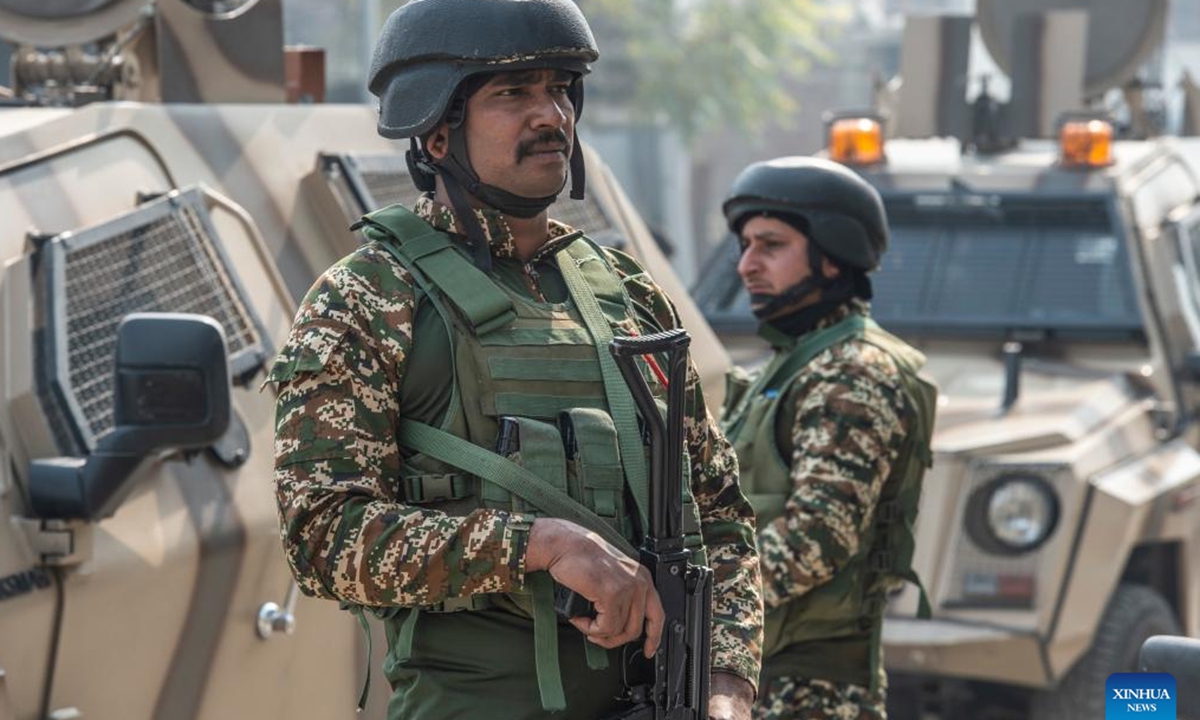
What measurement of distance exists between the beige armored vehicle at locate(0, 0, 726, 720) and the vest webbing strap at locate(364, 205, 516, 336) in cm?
52

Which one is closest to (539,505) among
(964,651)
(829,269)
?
(829,269)

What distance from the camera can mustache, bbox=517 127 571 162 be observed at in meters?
2.72

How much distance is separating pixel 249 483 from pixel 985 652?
2.99 meters

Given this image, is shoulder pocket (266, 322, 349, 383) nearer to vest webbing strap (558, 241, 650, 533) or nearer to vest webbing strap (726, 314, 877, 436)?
vest webbing strap (558, 241, 650, 533)

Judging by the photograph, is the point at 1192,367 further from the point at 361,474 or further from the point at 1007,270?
the point at 361,474

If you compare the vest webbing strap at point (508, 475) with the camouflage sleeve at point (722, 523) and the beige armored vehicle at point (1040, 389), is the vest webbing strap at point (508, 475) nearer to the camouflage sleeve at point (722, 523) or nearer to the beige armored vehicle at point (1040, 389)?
the camouflage sleeve at point (722, 523)

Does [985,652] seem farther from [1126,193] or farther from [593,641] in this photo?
[593,641]

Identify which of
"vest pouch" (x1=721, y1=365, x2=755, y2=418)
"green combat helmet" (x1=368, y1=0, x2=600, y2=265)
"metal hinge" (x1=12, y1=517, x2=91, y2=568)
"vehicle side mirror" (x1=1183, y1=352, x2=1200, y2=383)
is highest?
"green combat helmet" (x1=368, y1=0, x2=600, y2=265)

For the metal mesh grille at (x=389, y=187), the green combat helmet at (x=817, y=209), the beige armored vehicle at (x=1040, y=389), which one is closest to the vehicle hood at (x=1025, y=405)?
the beige armored vehicle at (x=1040, y=389)

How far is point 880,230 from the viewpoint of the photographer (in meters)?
4.70

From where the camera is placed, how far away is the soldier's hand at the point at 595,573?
2.45 metres

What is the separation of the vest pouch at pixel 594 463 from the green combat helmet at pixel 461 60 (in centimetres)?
25

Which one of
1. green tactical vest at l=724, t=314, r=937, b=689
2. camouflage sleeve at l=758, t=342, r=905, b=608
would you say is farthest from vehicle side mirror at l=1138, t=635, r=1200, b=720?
green tactical vest at l=724, t=314, r=937, b=689

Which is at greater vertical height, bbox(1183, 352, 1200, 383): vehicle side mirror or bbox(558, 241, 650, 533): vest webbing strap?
bbox(558, 241, 650, 533): vest webbing strap
